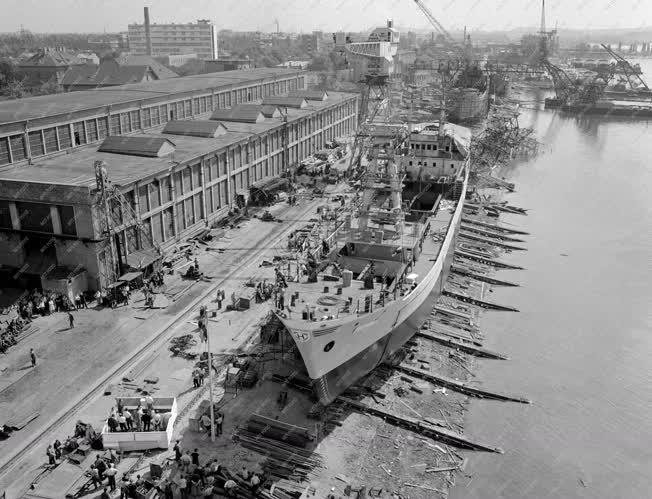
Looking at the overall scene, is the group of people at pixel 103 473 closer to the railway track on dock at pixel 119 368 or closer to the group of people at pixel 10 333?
the railway track on dock at pixel 119 368

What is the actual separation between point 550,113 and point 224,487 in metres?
116

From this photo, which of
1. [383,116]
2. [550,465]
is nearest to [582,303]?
[550,465]

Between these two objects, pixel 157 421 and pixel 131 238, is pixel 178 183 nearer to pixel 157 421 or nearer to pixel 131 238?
pixel 131 238

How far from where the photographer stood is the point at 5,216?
28.1m

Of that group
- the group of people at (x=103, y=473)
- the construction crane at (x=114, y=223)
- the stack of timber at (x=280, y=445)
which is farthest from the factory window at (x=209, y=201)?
the group of people at (x=103, y=473)

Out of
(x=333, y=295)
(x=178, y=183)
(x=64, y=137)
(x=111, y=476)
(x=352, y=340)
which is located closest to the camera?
(x=111, y=476)

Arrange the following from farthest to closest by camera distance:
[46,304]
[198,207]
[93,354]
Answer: [198,207] → [46,304] → [93,354]

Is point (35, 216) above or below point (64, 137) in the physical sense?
below

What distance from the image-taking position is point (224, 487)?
15656mm

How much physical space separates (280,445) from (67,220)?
52.7ft

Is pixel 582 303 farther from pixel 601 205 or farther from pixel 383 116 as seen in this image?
pixel 383 116

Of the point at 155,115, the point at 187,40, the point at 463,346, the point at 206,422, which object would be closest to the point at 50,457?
the point at 206,422

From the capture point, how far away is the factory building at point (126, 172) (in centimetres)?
2709

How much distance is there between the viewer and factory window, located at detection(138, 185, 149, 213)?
1199 inches
